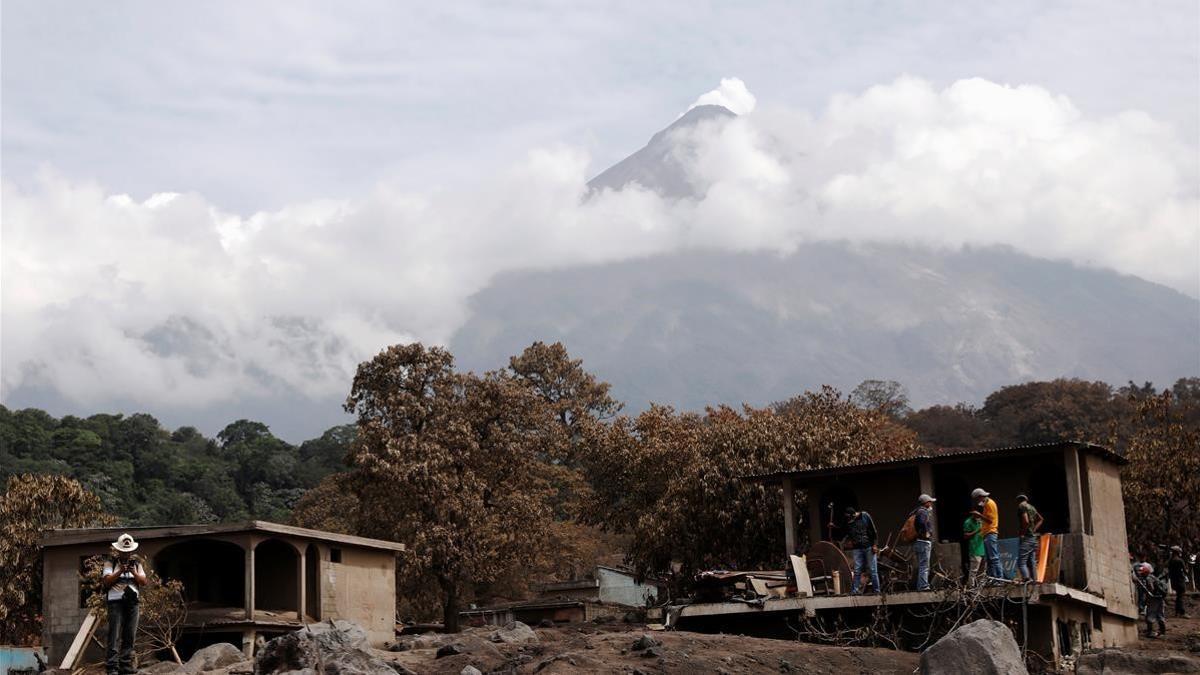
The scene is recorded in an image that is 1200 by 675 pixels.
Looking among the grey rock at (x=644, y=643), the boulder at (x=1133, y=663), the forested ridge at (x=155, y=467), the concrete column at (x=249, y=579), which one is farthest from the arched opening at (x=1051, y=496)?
the forested ridge at (x=155, y=467)

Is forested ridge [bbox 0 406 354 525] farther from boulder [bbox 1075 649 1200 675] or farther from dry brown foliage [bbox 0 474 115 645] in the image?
boulder [bbox 1075 649 1200 675]

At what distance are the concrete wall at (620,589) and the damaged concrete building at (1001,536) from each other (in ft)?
67.5

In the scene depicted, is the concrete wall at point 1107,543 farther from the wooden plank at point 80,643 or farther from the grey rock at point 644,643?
the wooden plank at point 80,643

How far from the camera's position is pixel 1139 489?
3716cm

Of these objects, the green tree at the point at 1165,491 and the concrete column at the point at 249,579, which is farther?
the green tree at the point at 1165,491

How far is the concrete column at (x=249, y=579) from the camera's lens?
104 feet

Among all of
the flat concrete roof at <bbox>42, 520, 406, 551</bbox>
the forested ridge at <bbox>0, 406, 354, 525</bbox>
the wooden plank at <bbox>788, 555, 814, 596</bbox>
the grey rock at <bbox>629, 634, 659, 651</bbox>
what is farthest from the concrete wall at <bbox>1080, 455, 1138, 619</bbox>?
the forested ridge at <bbox>0, 406, 354, 525</bbox>

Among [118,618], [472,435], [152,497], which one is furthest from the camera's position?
[152,497]

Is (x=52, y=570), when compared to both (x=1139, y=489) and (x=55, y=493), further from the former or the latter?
(x=1139, y=489)

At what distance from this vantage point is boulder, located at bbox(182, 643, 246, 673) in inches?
981

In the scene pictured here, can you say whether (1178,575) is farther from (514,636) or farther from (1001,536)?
(514,636)

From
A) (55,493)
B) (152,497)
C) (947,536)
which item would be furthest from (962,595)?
(152,497)

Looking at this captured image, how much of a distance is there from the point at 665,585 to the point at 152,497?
42809mm

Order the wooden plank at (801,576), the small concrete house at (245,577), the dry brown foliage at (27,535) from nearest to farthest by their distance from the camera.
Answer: the wooden plank at (801,576) → the small concrete house at (245,577) → the dry brown foliage at (27,535)
